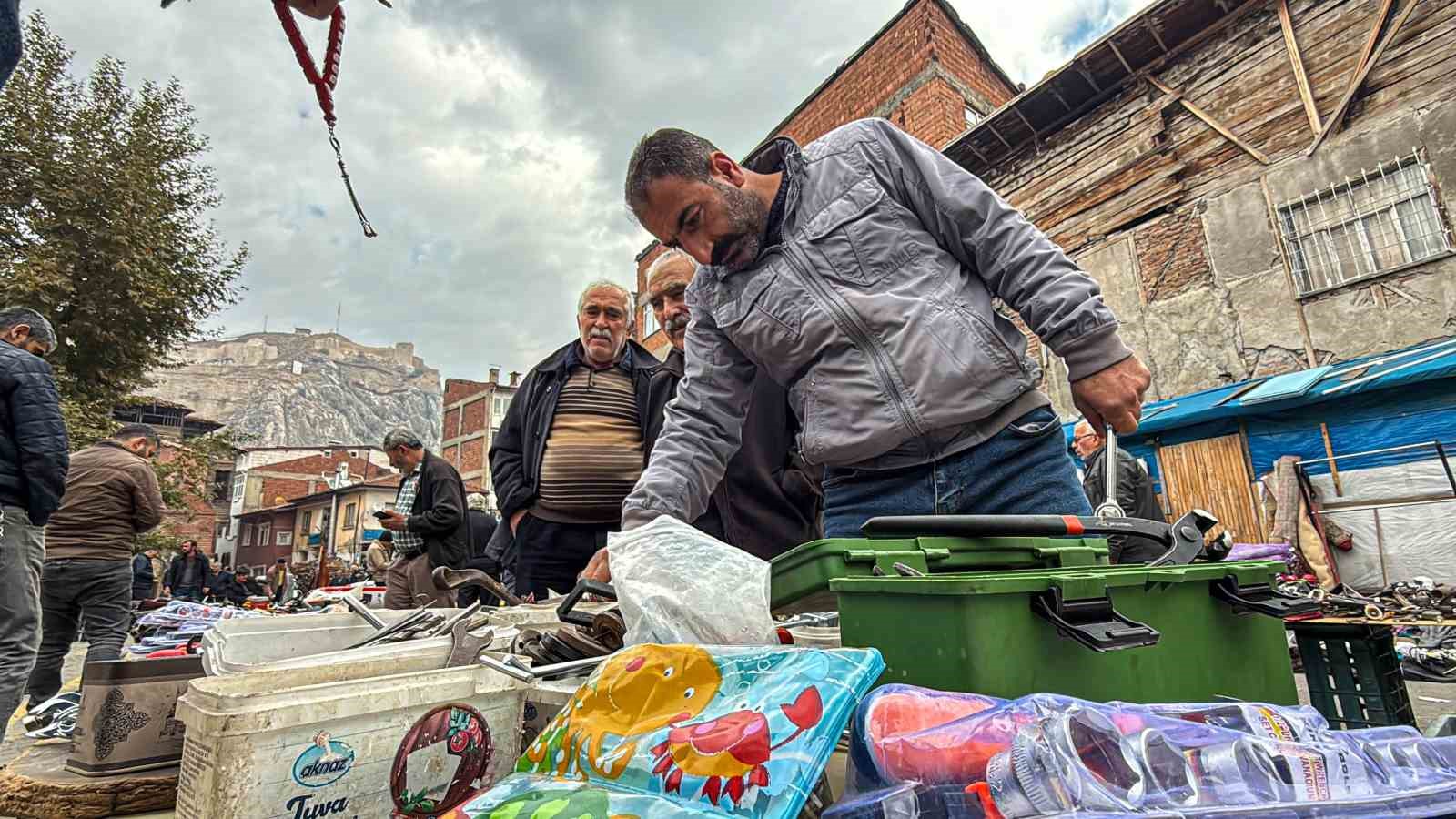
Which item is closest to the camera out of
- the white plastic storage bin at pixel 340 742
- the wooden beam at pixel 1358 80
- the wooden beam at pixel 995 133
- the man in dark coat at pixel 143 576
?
the white plastic storage bin at pixel 340 742

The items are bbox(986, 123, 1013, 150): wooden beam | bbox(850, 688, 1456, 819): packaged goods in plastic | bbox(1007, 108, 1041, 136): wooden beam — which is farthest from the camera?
bbox(986, 123, 1013, 150): wooden beam

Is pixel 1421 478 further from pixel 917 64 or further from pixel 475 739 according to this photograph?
pixel 917 64

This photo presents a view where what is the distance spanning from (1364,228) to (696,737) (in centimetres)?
1035

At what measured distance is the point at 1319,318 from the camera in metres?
7.94

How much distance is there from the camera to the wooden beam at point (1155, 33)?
934cm

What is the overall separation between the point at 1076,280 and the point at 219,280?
1841cm

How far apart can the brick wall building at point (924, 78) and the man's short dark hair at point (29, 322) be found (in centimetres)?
894

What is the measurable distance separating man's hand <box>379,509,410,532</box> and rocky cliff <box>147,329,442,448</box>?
307ft

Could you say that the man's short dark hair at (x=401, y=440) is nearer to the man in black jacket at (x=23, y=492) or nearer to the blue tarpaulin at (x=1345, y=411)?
the man in black jacket at (x=23, y=492)

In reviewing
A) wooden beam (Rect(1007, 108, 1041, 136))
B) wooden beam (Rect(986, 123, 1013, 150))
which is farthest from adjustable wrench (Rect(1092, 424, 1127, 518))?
wooden beam (Rect(986, 123, 1013, 150))

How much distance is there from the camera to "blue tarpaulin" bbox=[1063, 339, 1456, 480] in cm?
657

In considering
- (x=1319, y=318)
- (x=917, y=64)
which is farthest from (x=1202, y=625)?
(x=917, y=64)

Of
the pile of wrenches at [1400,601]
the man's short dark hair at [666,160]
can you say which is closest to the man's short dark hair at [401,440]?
the man's short dark hair at [666,160]

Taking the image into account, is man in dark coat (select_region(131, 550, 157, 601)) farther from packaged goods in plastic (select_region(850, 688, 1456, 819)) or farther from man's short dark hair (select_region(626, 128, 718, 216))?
packaged goods in plastic (select_region(850, 688, 1456, 819))
